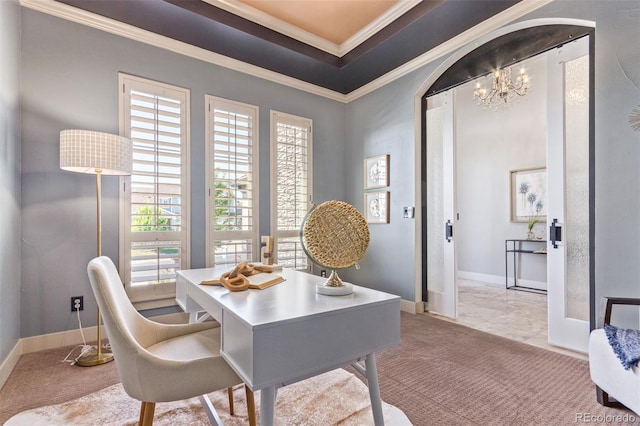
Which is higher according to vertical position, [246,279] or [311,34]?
[311,34]

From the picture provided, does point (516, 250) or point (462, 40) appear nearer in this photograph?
point (462, 40)

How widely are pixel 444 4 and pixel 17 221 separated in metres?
3.84

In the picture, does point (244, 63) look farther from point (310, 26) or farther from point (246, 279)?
point (246, 279)

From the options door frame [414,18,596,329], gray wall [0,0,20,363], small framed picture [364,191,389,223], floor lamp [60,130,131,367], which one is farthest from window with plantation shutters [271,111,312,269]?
gray wall [0,0,20,363]

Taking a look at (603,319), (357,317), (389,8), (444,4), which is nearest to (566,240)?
(603,319)

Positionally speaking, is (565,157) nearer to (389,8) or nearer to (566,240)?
(566,240)

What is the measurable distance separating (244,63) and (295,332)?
340cm

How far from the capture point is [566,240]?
2525 mm

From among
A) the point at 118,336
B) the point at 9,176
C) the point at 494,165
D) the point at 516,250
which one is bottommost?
the point at 516,250

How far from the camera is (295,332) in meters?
0.93

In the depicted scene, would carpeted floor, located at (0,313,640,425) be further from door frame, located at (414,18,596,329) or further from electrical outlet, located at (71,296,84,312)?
door frame, located at (414,18,596,329)

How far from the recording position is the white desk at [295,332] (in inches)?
34.6

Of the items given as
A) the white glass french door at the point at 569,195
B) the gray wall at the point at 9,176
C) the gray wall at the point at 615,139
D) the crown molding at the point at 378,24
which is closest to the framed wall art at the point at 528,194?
the white glass french door at the point at 569,195

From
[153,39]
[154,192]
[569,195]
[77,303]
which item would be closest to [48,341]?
[77,303]
